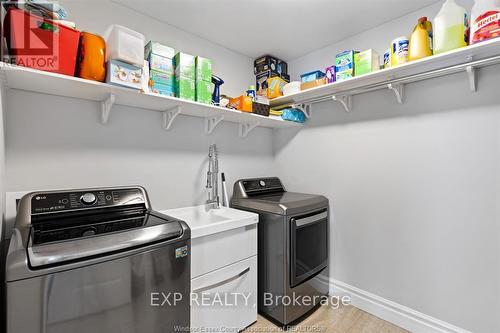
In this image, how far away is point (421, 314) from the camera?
177 centimetres

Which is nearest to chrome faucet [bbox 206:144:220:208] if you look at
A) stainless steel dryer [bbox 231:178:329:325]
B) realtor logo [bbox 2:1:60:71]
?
stainless steel dryer [bbox 231:178:329:325]

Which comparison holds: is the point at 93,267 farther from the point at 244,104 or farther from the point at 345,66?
the point at 345,66

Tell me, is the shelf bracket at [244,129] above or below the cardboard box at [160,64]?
below

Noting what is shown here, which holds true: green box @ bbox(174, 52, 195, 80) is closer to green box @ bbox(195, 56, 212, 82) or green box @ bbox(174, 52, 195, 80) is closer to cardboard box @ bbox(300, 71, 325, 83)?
green box @ bbox(195, 56, 212, 82)

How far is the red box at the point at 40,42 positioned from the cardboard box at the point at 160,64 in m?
0.40

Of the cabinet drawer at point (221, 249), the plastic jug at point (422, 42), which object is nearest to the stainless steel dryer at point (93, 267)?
the cabinet drawer at point (221, 249)

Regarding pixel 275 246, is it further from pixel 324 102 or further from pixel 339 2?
pixel 339 2

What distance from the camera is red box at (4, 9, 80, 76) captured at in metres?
1.05

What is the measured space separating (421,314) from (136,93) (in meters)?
2.47

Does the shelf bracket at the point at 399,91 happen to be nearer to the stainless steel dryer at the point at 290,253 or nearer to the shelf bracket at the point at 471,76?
the shelf bracket at the point at 471,76

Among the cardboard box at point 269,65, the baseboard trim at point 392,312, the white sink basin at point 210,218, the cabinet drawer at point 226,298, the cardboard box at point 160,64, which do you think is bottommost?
the baseboard trim at point 392,312

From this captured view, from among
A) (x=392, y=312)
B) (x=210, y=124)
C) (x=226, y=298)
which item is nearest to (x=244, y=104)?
(x=210, y=124)

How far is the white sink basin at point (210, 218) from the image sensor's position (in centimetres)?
149

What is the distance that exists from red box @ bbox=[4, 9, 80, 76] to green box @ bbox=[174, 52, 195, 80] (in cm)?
56
